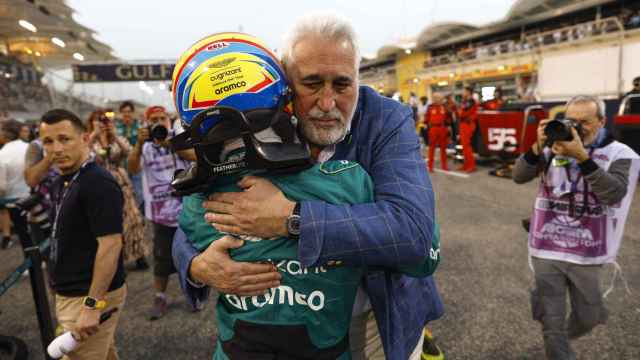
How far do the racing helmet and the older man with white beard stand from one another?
9 centimetres

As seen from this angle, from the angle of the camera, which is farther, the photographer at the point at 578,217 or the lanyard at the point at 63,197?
the photographer at the point at 578,217

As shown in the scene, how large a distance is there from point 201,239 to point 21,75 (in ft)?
97.3

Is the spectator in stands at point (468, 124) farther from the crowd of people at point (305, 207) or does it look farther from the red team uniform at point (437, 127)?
the crowd of people at point (305, 207)

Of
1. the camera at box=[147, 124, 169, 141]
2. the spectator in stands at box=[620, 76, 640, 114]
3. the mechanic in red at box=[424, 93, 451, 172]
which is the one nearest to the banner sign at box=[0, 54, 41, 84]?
the mechanic in red at box=[424, 93, 451, 172]

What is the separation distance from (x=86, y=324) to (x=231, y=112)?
1800 millimetres

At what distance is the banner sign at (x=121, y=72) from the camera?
66.4ft

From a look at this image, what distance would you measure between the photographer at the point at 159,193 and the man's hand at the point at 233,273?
9.09 feet

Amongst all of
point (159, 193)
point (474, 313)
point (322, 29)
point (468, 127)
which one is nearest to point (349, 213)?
point (322, 29)

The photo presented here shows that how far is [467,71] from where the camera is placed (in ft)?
104

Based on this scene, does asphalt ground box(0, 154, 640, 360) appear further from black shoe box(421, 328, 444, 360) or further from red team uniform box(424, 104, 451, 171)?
red team uniform box(424, 104, 451, 171)

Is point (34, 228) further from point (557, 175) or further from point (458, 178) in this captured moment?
point (458, 178)

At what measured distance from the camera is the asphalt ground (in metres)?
2.86

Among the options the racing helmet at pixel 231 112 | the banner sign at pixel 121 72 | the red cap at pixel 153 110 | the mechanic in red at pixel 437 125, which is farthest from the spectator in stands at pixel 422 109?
the racing helmet at pixel 231 112

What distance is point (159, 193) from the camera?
384cm
